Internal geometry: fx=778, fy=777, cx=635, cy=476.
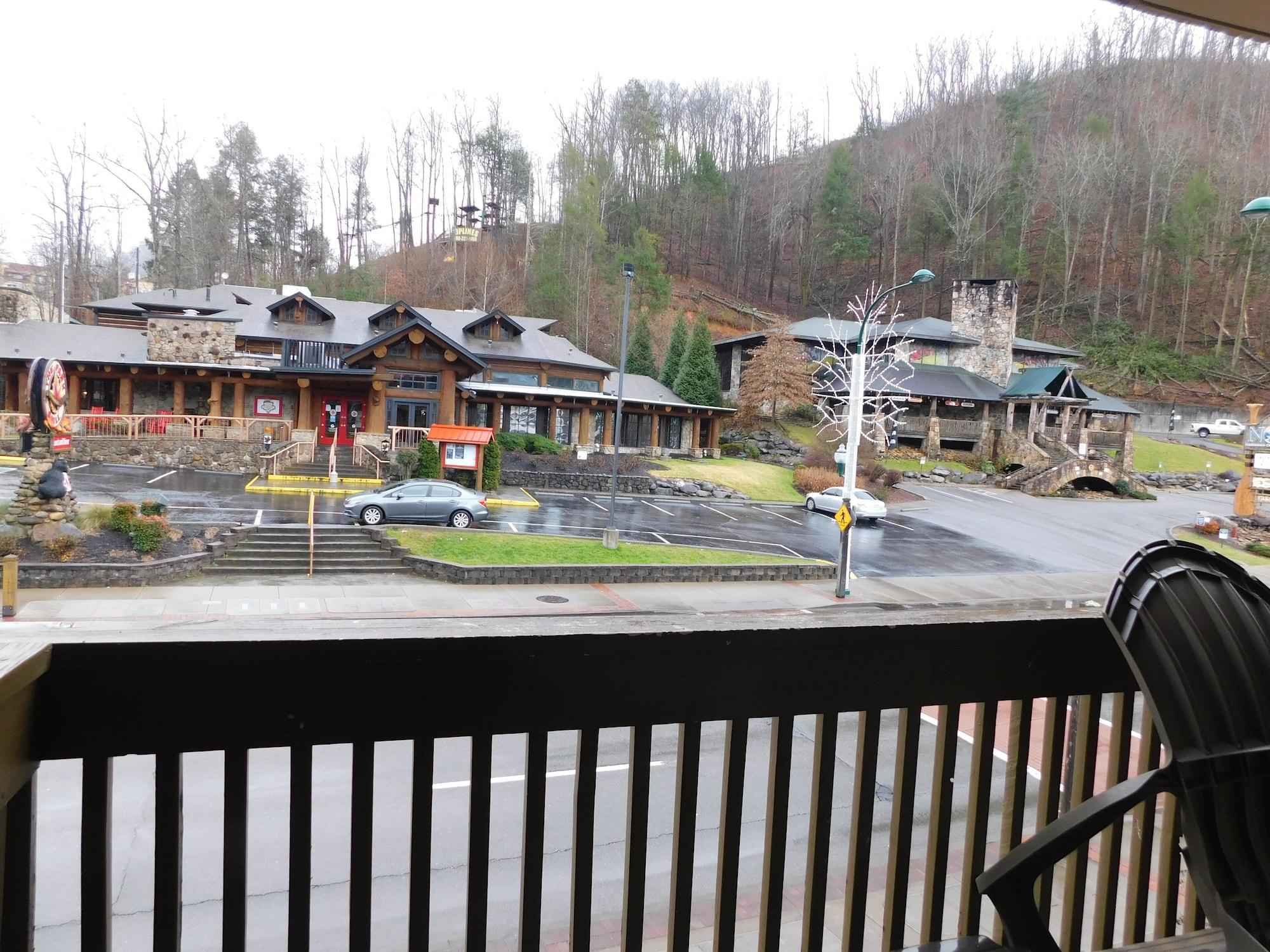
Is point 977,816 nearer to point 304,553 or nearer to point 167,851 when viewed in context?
point 167,851

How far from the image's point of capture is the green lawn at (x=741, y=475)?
1792cm

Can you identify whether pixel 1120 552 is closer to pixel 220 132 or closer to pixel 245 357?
pixel 220 132

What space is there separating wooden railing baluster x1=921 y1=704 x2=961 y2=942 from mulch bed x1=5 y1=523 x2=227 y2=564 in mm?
8727

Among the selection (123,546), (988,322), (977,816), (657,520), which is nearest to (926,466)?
(988,322)

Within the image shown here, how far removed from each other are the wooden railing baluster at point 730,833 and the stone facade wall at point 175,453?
15977 millimetres

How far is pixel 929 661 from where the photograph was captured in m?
1.30

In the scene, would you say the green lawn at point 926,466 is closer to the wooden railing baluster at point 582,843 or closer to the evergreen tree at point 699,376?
the evergreen tree at point 699,376

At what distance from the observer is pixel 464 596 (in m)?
8.80

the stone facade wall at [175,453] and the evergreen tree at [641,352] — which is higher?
the evergreen tree at [641,352]

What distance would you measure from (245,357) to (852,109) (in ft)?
61.1

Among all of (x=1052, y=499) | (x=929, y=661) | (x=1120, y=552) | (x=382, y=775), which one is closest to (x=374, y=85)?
(x=929, y=661)

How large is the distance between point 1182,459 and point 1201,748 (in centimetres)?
382

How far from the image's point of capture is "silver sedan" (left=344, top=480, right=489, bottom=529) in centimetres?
1173

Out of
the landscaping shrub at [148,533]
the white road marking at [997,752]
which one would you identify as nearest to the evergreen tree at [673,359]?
the landscaping shrub at [148,533]
